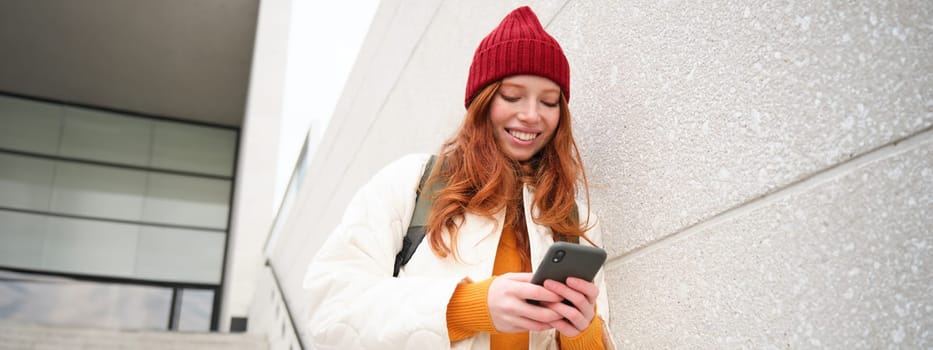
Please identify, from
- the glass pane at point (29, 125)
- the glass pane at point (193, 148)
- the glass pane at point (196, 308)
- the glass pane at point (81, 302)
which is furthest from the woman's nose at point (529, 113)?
the glass pane at point (29, 125)

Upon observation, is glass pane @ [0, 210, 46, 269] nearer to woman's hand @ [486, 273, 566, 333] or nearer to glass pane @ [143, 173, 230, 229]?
glass pane @ [143, 173, 230, 229]

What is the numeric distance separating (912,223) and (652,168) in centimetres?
66

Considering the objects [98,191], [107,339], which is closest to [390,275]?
[107,339]

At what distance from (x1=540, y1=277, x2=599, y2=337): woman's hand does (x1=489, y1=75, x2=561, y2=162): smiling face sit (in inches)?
20.7

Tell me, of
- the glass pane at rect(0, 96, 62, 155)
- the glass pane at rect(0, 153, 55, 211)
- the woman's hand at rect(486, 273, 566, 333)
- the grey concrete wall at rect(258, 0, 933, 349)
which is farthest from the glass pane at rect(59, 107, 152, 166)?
the woman's hand at rect(486, 273, 566, 333)

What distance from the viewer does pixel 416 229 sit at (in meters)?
1.63

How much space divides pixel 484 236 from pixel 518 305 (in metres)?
0.36

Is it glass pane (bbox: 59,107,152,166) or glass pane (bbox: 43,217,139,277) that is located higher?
glass pane (bbox: 59,107,152,166)

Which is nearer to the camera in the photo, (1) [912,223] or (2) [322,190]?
(1) [912,223]

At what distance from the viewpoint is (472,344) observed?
1.43 metres

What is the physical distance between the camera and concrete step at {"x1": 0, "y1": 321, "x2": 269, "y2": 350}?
621 cm

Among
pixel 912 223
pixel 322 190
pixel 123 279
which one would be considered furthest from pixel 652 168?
pixel 123 279

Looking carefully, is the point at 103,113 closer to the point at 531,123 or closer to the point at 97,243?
the point at 97,243

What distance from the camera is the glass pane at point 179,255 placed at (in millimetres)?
11359
